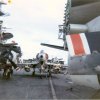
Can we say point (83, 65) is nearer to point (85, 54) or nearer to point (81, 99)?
point (85, 54)

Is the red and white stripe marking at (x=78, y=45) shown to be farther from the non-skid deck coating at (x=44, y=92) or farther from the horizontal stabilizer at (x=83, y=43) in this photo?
the non-skid deck coating at (x=44, y=92)

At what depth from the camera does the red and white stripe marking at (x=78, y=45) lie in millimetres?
7420

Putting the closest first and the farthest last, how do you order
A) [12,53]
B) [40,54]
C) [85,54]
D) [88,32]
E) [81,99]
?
[85,54] → [88,32] → [81,99] → [12,53] → [40,54]

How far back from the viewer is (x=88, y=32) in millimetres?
7859

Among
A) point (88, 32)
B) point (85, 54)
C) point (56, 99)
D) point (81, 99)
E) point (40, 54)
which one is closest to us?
point (85, 54)

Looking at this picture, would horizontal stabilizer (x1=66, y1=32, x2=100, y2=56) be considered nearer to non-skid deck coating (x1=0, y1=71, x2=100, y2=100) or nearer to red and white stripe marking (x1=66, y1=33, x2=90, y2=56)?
red and white stripe marking (x1=66, y1=33, x2=90, y2=56)

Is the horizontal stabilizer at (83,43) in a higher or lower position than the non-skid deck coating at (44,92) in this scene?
higher

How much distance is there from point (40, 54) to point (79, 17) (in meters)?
31.4

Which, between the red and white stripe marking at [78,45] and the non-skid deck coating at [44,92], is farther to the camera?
the non-skid deck coating at [44,92]

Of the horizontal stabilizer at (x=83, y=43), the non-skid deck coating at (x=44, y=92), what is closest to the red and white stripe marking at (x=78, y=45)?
the horizontal stabilizer at (x=83, y=43)

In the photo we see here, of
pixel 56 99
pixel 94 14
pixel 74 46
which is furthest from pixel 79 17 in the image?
pixel 56 99

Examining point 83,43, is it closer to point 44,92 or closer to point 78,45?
point 78,45

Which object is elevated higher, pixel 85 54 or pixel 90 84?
pixel 85 54

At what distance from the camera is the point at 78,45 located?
24.8ft
